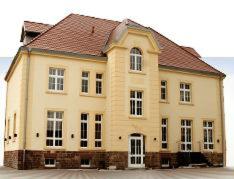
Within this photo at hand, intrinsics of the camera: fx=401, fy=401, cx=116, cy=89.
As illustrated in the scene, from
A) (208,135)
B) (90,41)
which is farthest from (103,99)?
(208,135)

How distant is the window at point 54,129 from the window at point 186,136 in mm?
10043

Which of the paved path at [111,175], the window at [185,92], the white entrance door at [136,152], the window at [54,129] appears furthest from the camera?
the window at [185,92]

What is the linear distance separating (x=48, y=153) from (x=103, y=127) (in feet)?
14.4

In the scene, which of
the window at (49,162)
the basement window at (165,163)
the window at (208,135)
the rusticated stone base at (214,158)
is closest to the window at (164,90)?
the window at (208,135)

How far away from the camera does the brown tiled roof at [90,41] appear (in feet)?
91.0

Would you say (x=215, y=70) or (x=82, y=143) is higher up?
(x=215, y=70)

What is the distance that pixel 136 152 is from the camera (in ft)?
90.0

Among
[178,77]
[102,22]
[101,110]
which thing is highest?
[102,22]

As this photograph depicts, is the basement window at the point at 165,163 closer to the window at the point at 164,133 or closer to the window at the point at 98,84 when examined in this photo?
the window at the point at 164,133

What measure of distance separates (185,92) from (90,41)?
8.76 metres

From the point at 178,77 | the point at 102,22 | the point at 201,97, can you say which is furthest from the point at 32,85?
the point at 201,97

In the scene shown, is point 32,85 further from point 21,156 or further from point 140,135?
point 140,135

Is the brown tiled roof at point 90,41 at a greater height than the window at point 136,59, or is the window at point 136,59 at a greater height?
the brown tiled roof at point 90,41

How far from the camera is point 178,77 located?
1250 inches
